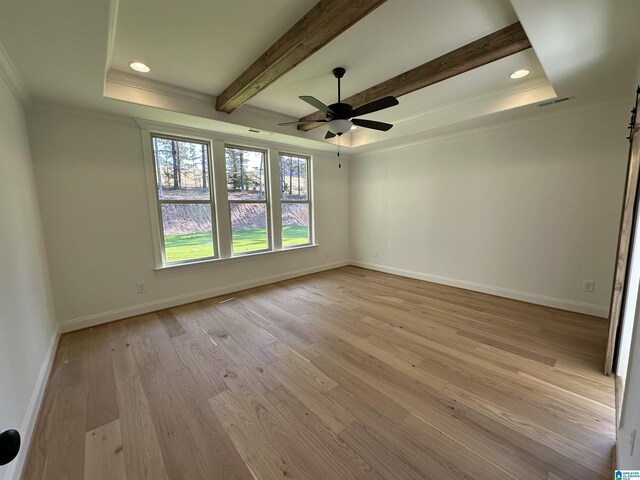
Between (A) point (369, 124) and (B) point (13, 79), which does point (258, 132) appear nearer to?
(A) point (369, 124)

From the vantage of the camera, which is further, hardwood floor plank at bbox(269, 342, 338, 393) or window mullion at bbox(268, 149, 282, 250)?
window mullion at bbox(268, 149, 282, 250)

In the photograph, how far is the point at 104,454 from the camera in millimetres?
1418

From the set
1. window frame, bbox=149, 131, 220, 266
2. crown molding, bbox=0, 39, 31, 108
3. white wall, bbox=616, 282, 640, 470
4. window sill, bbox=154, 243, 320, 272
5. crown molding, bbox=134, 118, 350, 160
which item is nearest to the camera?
white wall, bbox=616, 282, 640, 470

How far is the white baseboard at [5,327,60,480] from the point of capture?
127 cm

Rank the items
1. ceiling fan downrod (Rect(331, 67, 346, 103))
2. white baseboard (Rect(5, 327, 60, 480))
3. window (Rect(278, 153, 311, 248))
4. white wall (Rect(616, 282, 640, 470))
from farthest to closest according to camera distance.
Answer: window (Rect(278, 153, 311, 248)) → ceiling fan downrod (Rect(331, 67, 346, 103)) → white baseboard (Rect(5, 327, 60, 480)) → white wall (Rect(616, 282, 640, 470))

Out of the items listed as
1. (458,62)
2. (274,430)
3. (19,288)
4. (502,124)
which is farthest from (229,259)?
(502,124)

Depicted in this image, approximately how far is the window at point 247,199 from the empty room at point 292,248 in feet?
0.11

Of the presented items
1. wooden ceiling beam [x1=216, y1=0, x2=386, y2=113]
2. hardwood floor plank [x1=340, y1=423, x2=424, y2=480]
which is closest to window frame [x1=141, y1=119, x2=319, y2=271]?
wooden ceiling beam [x1=216, y1=0, x2=386, y2=113]

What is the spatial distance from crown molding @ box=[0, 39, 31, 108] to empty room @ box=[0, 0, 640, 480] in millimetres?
20

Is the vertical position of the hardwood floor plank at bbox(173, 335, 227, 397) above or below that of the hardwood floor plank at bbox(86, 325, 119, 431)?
above

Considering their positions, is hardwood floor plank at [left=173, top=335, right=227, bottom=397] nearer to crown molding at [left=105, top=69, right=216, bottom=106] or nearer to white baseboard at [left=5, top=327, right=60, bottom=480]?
white baseboard at [left=5, top=327, right=60, bottom=480]

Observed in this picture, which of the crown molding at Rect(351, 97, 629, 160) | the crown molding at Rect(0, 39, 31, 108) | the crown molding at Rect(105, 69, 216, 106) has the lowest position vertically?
the crown molding at Rect(0, 39, 31, 108)

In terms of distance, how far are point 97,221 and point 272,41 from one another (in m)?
2.73

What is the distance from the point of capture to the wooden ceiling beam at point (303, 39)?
5.28 feet
